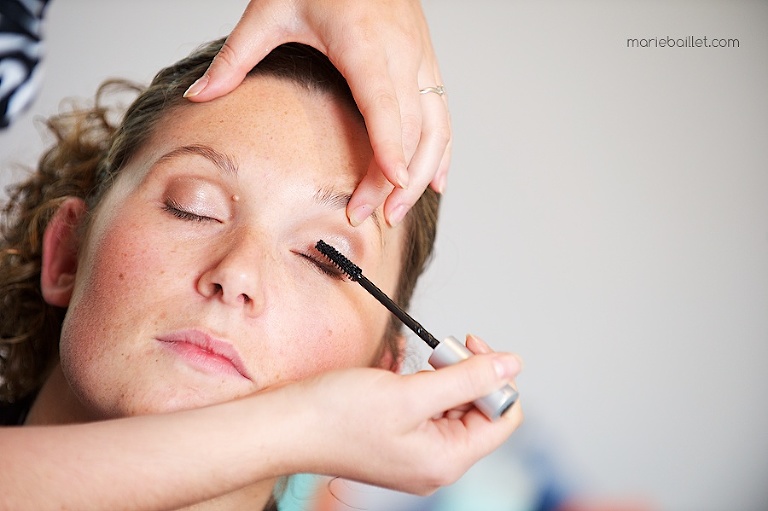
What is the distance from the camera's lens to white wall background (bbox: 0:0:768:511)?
5.29 ft

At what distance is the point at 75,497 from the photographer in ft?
2.40

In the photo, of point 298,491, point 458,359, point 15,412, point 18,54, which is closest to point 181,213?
point 458,359

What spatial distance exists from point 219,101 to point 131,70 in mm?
839

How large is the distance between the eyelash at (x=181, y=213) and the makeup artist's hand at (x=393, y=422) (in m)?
0.34

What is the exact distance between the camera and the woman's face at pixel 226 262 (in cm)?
94

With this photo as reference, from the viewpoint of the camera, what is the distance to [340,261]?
1.02 m

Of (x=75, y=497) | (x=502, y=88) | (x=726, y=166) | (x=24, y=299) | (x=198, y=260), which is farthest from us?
(x=502, y=88)

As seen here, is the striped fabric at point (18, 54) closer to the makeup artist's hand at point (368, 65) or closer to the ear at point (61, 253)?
the ear at point (61, 253)

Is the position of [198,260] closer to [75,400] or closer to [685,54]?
[75,400]

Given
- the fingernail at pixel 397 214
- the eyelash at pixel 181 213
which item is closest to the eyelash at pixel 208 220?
the eyelash at pixel 181 213

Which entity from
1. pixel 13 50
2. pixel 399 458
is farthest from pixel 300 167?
pixel 13 50

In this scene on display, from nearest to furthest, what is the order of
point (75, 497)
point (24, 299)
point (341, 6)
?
point (75, 497) < point (341, 6) < point (24, 299)

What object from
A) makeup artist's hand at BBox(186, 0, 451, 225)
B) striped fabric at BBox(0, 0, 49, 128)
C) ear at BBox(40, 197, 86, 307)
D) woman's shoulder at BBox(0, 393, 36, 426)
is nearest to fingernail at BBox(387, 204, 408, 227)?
makeup artist's hand at BBox(186, 0, 451, 225)

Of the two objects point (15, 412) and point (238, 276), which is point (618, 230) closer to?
point (238, 276)
